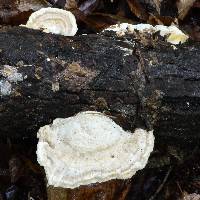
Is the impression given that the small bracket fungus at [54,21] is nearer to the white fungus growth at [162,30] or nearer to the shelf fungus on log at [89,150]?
the white fungus growth at [162,30]

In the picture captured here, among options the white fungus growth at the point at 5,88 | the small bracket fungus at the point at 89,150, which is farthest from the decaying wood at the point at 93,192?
the white fungus growth at the point at 5,88

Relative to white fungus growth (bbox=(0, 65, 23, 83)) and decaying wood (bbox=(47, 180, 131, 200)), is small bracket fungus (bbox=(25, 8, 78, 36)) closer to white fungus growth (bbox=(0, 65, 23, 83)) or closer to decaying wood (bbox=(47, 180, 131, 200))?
A: white fungus growth (bbox=(0, 65, 23, 83))

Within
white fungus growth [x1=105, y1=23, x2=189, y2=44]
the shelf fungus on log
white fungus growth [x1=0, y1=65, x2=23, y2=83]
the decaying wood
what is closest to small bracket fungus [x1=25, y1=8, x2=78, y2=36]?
white fungus growth [x1=105, y1=23, x2=189, y2=44]

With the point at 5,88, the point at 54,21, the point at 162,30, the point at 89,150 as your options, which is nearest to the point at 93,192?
the point at 89,150

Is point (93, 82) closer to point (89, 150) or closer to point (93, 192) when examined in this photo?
point (89, 150)

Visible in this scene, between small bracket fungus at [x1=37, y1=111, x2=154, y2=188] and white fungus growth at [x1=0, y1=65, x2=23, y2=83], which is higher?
white fungus growth at [x1=0, y1=65, x2=23, y2=83]

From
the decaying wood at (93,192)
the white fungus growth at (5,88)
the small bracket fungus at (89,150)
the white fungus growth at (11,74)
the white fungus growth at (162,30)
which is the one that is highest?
the white fungus growth at (162,30)
